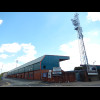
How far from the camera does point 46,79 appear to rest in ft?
62.4

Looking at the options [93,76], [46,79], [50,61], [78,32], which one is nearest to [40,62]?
[50,61]

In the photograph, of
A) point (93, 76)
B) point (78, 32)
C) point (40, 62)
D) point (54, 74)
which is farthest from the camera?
point (78, 32)
